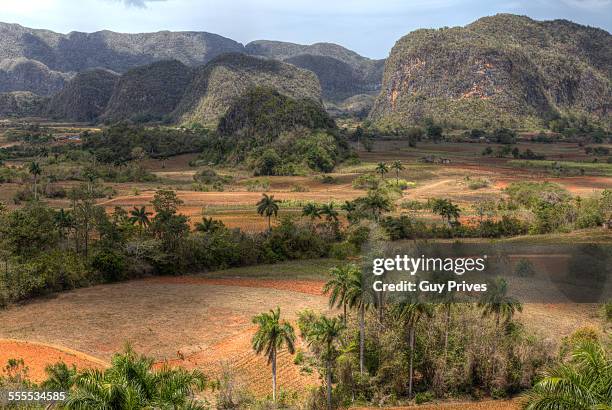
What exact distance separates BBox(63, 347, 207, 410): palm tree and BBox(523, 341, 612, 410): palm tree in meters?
8.50

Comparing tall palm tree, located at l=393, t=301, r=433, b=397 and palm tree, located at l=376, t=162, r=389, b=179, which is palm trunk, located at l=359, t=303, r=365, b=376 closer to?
tall palm tree, located at l=393, t=301, r=433, b=397

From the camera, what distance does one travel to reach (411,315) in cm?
2270

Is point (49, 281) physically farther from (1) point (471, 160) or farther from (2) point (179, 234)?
(1) point (471, 160)

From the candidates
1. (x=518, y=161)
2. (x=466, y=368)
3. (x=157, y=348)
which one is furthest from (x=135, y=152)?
(x=466, y=368)

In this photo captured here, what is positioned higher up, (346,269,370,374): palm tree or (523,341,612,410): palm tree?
(523,341,612,410): palm tree

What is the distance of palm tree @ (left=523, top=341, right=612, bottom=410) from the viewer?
11.9m

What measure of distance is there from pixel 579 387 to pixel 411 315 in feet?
35.1

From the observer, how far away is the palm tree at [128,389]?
44.0 feet

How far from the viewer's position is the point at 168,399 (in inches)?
582

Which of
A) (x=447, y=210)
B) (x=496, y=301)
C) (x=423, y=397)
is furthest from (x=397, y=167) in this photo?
(x=423, y=397)

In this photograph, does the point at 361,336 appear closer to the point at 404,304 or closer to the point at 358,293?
the point at 358,293

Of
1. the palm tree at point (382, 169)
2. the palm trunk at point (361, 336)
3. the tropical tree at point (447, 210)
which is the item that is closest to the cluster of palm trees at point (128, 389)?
the palm trunk at point (361, 336)

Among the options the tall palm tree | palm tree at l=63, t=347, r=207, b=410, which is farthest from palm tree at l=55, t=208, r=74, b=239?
palm tree at l=63, t=347, r=207, b=410

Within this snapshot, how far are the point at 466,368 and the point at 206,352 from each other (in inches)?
517
